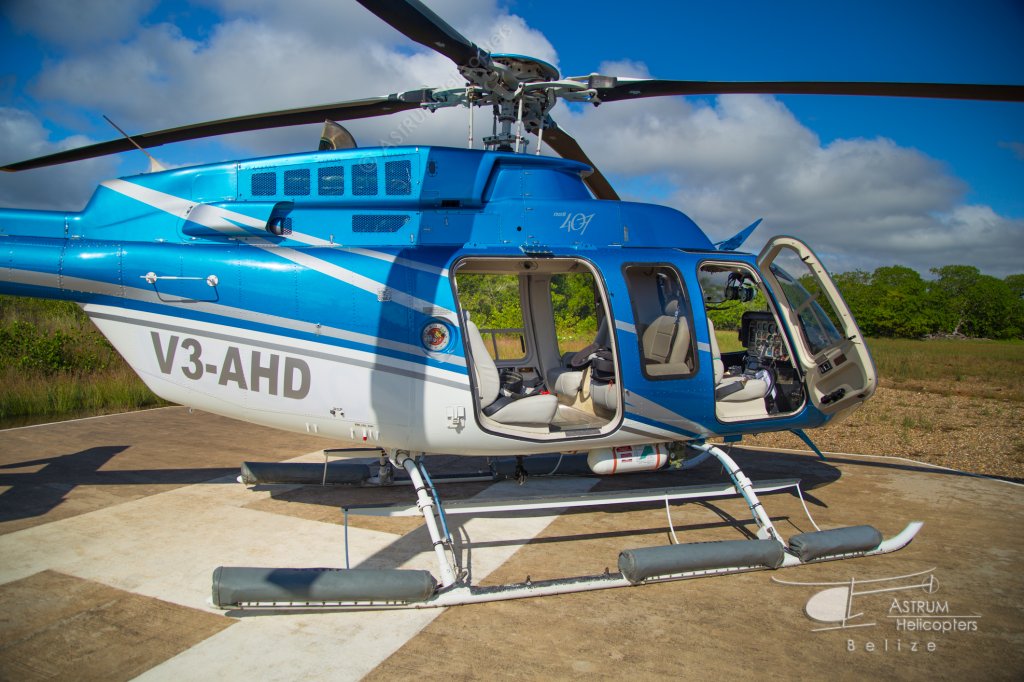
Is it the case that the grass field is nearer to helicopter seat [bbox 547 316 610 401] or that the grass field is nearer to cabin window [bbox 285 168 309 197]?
cabin window [bbox 285 168 309 197]

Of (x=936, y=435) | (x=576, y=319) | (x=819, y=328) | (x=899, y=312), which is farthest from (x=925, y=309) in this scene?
(x=819, y=328)

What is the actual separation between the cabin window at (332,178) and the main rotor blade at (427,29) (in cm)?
138

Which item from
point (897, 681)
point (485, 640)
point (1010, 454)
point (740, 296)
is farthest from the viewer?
point (1010, 454)

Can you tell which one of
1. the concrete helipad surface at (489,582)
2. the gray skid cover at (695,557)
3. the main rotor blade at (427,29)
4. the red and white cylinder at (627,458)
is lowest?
the concrete helipad surface at (489,582)

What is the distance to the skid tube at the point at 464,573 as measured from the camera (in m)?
3.80

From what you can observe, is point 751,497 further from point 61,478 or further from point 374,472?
point 61,478

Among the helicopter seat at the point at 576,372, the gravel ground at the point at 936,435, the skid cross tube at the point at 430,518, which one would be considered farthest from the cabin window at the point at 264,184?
the gravel ground at the point at 936,435

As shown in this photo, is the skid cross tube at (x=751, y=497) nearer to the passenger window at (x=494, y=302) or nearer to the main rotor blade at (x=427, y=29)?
the passenger window at (x=494, y=302)

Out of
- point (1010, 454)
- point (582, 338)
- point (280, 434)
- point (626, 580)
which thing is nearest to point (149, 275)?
point (626, 580)

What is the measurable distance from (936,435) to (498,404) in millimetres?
9423

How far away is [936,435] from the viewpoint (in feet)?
34.9

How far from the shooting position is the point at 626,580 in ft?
14.2

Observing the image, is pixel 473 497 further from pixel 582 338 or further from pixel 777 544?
pixel 582 338

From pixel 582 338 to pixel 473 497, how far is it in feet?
38.8
